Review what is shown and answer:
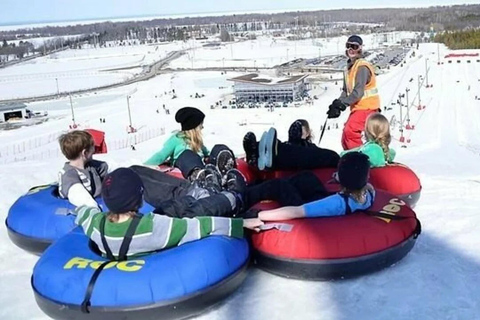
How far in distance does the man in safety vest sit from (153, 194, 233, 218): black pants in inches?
116

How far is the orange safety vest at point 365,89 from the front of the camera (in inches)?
279

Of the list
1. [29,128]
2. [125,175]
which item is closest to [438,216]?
[125,175]

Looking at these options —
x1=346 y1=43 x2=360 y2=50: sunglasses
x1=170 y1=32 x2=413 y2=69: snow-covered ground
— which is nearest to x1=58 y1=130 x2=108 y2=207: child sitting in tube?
x1=346 y1=43 x2=360 y2=50: sunglasses

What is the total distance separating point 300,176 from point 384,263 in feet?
3.67

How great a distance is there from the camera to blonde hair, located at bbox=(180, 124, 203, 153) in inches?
224

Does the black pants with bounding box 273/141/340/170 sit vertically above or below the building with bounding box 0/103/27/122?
above

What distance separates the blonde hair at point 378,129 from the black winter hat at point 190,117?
5.46 ft

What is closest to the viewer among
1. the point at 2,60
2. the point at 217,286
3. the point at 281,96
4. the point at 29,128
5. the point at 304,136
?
the point at 217,286

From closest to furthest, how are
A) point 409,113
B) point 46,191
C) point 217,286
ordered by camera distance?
point 217,286 → point 46,191 → point 409,113

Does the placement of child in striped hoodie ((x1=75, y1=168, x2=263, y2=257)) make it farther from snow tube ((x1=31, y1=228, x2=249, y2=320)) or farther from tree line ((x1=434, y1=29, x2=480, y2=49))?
tree line ((x1=434, y1=29, x2=480, y2=49))

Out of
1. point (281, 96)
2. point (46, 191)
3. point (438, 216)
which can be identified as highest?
point (46, 191)

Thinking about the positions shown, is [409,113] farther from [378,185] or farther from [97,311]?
[97,311]

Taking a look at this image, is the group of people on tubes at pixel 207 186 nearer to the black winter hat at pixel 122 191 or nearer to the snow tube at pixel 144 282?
the black winter hat at pixel 122 191

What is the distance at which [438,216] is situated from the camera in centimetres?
551
